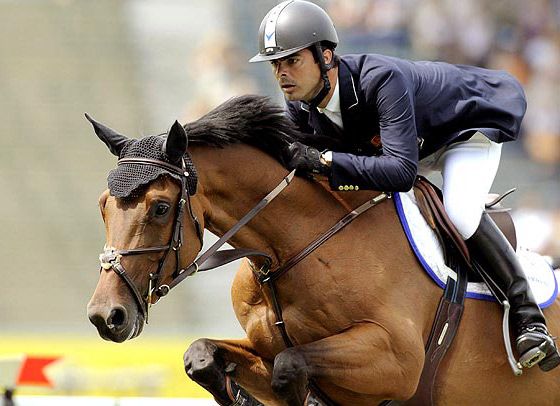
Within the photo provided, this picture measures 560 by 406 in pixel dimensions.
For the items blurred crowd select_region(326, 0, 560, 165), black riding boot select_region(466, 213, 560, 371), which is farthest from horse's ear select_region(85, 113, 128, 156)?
blurred crowd select_region(326, 0, 560, 165)

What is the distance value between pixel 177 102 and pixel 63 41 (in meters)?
1.44

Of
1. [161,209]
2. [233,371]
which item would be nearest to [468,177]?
[233,371]

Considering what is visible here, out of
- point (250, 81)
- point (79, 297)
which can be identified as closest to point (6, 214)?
point (79, 297)

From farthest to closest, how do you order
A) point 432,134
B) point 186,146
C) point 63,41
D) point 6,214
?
point 63,41
point 6,214
point 432,134
point 186,146

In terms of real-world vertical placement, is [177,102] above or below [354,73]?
below

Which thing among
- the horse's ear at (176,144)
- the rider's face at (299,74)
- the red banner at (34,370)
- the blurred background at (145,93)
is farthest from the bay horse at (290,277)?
the blurred background at (145,93)

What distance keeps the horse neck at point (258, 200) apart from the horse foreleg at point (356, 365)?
1.19 feet

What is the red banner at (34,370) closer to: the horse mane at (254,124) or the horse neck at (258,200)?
the horse neck at (258,200)

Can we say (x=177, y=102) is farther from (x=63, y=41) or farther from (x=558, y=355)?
(x=558, y=355)

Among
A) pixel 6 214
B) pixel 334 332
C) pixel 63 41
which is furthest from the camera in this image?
pixel 63 41

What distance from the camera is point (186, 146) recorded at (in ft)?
10.6

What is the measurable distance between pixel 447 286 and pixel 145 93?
20.2ft

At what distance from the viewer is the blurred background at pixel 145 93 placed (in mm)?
8281

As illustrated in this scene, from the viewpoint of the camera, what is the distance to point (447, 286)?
3699mm
